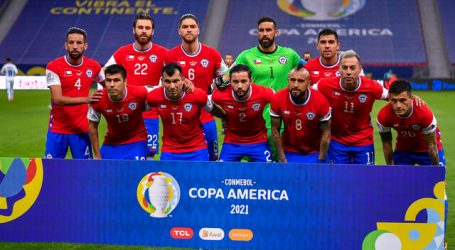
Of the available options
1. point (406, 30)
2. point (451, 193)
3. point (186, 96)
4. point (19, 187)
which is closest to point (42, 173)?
point (19, 187)

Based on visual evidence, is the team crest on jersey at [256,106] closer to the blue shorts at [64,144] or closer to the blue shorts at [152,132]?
the blue shorts at [152,132]

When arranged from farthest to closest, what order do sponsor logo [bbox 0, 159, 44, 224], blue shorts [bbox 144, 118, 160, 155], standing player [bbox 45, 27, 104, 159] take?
blue shorts [bbox 144, 118, 160, 155] < standing player [bbox 45, 27, 104, 159] < sponsor logo [bbox 0, 159, 44, 224]

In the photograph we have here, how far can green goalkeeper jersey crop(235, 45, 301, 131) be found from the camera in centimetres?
858

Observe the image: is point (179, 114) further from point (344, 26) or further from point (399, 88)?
point (344, 26)

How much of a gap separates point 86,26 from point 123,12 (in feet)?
10.2

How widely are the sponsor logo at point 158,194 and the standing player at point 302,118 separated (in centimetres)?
192

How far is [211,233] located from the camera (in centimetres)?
601

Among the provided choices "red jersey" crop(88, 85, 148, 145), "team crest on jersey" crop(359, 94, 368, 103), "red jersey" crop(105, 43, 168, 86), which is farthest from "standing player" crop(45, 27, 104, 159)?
"team crest on jersey" crop(359, 94, 368, 103)

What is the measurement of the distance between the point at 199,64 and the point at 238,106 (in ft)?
3.92

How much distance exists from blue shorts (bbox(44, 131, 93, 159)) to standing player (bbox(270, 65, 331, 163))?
2.60 metres

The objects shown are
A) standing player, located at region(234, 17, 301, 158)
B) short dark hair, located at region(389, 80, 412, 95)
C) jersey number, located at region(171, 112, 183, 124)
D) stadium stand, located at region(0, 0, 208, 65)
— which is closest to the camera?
short dark hair, located at region(389, 80, 412, 95)

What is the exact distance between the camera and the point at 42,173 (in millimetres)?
6125

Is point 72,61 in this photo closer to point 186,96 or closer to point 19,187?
point 186,96

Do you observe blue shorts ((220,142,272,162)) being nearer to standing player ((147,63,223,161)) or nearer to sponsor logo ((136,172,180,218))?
standing player ((147,63,223,161))
